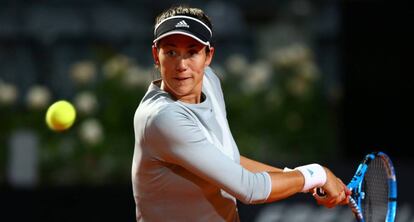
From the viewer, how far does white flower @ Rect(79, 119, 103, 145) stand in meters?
7.38

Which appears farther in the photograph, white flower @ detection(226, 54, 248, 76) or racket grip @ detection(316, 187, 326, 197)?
white flower @ detection(226, 54, 248, 76)

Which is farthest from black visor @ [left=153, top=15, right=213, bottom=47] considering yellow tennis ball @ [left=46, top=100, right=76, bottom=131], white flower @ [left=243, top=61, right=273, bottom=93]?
white flower @ [left=243, top=61, right=273, bottom=93]

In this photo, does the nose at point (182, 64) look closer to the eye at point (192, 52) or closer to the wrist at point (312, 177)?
the eye at point (192, 52)

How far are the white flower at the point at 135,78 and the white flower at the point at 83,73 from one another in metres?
0.23

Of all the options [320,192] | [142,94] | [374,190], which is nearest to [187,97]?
[320,192]

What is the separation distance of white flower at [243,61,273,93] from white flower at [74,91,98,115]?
1.08 meters

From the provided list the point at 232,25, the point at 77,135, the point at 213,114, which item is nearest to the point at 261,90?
the point at 232,25

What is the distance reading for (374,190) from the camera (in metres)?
4.61

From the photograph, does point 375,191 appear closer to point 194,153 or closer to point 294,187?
point 294,187

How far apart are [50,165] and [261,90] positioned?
1.59m

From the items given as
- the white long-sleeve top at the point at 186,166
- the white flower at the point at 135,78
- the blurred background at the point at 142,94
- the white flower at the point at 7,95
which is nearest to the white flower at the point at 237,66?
the blurred background at the point at 142,94

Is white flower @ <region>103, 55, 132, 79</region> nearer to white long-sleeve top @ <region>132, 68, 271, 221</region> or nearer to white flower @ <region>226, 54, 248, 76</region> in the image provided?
white flower @ <region>226, 54, 248, 76</region>

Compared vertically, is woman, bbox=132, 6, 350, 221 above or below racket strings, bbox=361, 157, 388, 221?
above

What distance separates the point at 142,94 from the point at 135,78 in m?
0.12
